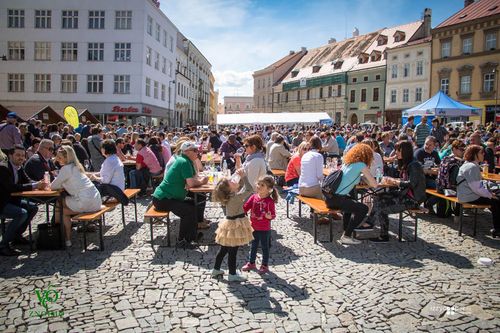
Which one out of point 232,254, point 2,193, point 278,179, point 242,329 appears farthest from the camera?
point 278,179

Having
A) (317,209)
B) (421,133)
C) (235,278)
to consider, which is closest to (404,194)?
(317,209)

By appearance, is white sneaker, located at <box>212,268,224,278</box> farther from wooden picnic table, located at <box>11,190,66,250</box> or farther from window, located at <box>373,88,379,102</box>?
window, located at <box>373,88,379,102</box>

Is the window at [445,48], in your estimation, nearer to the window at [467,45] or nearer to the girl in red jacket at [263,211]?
the window at [467,45]

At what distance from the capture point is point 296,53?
7131 centimetres

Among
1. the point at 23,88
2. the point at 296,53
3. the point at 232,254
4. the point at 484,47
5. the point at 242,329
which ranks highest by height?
the point at 296,53

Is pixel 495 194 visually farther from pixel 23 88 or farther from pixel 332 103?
pixel 332 103

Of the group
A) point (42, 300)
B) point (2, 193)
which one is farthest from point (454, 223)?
point (2, 193)

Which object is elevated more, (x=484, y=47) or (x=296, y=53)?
(x=296, y=53)

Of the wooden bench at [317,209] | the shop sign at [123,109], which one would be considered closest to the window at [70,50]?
the shop sign at [123,109]

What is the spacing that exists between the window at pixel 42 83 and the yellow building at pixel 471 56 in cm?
3822

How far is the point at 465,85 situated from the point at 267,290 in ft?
128

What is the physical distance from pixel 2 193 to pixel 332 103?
52.2m

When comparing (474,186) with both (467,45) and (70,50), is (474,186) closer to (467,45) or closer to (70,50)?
(467,45)

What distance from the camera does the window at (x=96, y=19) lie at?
1420 inches
